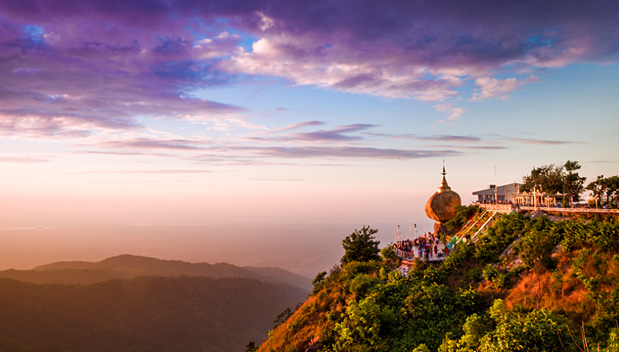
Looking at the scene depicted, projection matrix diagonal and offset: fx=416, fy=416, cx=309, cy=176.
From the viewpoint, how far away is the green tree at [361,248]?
33.0 metres

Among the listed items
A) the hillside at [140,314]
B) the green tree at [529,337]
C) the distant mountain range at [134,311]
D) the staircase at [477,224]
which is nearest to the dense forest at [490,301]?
the green tree at [529,337]

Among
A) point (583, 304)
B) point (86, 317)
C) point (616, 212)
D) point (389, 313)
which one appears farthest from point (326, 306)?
point (86, 317)

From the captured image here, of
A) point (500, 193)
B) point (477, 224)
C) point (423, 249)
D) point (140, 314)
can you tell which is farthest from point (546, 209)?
point (140, 314)

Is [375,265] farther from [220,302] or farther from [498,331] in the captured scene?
[220,302]

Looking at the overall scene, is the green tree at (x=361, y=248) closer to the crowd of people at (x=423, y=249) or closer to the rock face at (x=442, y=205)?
the crowd of people at (x=423, y=249)

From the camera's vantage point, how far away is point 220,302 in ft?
422

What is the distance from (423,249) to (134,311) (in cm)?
10646

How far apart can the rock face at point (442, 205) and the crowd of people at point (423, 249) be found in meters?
2.06

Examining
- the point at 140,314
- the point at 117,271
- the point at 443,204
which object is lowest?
the point at 140,314

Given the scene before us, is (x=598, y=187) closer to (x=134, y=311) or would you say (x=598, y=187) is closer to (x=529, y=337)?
(x=529, y=337)

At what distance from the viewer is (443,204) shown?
43125 mm

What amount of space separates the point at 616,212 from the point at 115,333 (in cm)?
10952

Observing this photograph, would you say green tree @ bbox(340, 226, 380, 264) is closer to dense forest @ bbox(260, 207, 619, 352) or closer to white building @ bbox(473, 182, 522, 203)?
dense forest @ bbox(260, 207, 619, 352)

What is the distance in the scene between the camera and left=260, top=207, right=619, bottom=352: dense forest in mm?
14477
